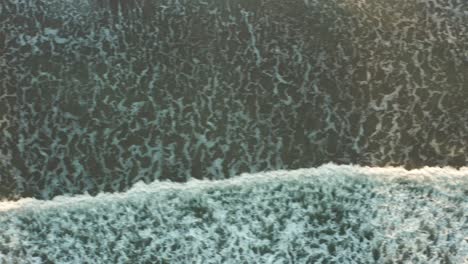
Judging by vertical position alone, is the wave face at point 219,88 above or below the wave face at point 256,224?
above

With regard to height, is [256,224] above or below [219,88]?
below

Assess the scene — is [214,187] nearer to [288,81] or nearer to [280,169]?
[280,169]

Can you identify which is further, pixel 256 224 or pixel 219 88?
pixel 219 88

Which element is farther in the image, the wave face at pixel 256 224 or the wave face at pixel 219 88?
the wave face at pixel 219 88

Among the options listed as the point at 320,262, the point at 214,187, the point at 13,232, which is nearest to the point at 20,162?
the point at 13,232
